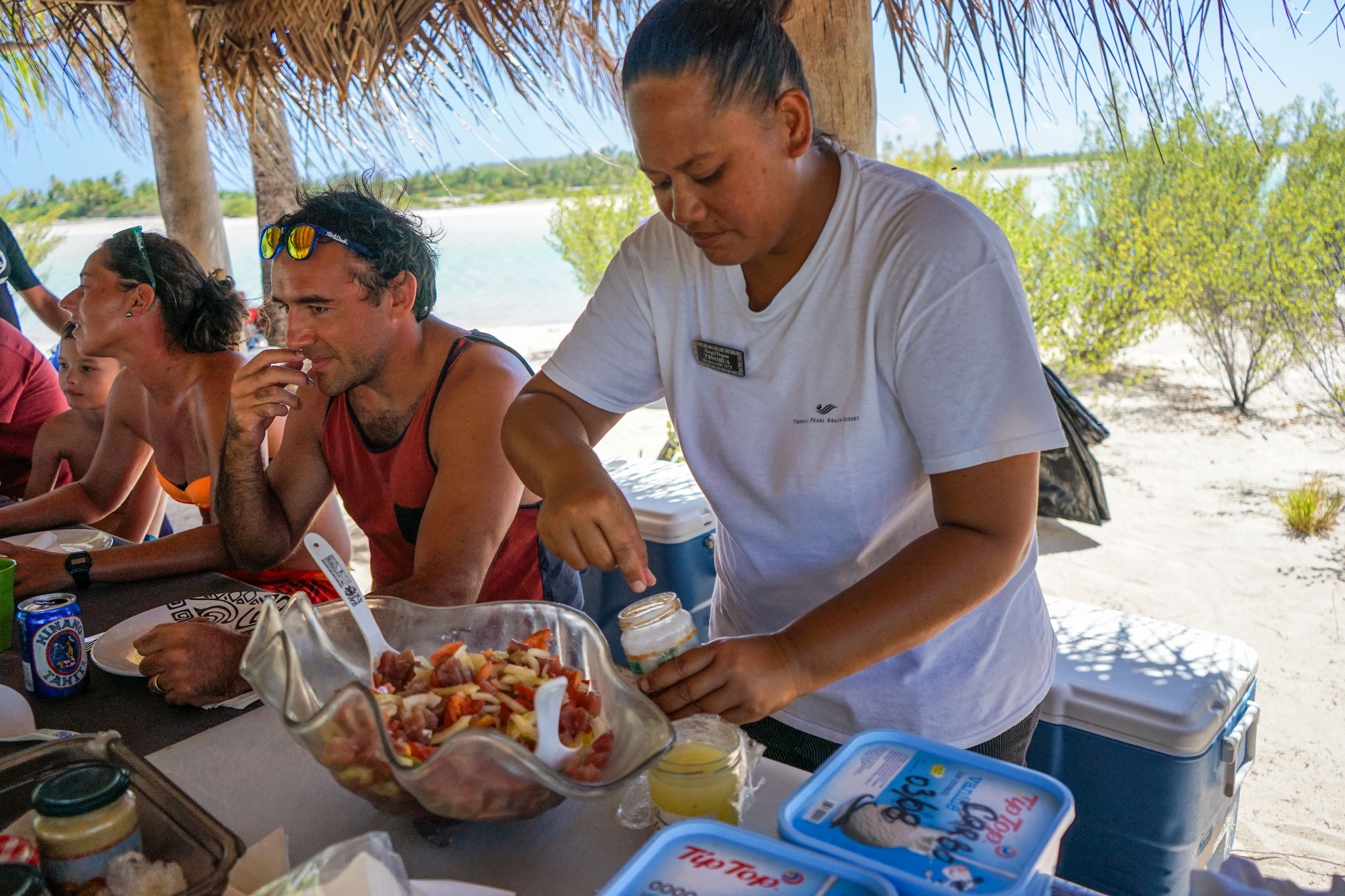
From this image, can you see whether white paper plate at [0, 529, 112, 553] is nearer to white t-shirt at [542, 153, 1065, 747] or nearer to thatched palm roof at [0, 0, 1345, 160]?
white t-shirt at [542, 153, 1065, 747]

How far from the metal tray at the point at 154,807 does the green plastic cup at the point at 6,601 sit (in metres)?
0.81

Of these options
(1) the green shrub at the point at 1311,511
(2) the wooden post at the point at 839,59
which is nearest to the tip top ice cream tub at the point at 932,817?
(2) the wooden post at the point at 839,59

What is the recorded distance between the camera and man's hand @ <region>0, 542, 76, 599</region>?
6.99ft

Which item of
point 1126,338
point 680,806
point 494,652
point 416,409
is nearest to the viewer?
point 680,806

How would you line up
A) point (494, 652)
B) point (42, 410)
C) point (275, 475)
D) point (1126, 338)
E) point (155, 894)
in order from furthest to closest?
point (1126, 338)
point (42, 410)
point (275, 475)
point (494, 652)
point (155, 894)

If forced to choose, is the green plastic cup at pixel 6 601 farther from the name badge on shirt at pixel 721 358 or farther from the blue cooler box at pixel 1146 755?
the blue cooler box at pixel 1146 755

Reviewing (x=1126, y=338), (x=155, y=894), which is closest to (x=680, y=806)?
(x=155, y=894)

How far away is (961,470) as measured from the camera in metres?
1.25

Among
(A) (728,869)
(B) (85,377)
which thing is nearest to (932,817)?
(A) (728,869)

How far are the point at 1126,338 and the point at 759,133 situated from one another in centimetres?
702

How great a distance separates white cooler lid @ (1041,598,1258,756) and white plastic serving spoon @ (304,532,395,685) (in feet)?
4.49

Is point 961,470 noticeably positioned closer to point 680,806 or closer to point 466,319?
point 680,806

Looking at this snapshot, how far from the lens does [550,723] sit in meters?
0.96

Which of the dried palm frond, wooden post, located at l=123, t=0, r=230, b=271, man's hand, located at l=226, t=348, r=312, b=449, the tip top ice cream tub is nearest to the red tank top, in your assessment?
man's hand, located at l=226, t=348, r=312, b=449
